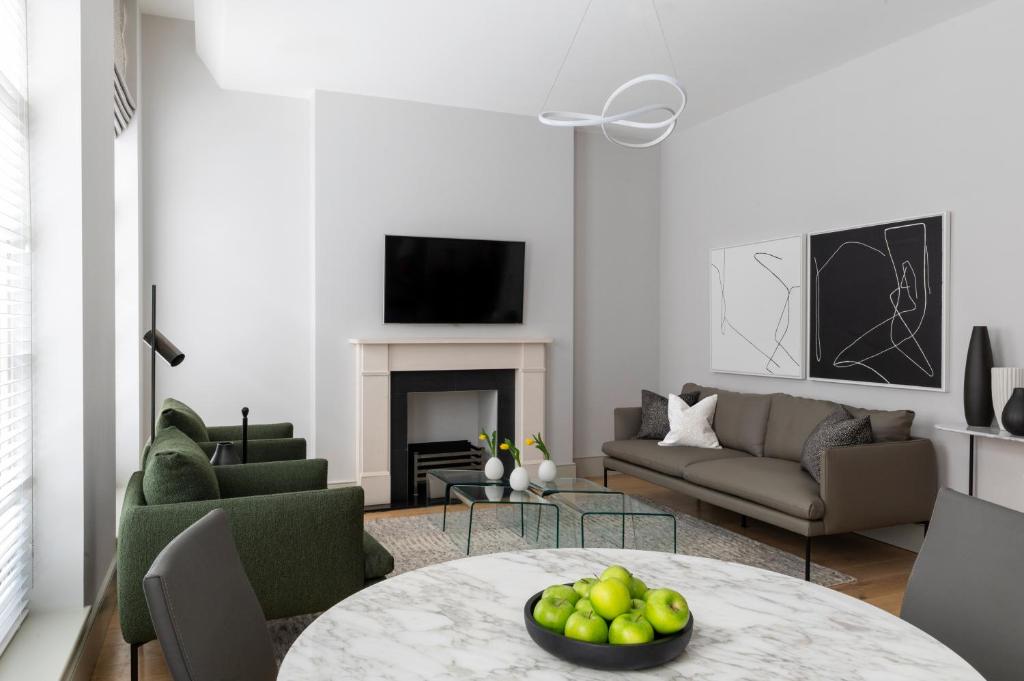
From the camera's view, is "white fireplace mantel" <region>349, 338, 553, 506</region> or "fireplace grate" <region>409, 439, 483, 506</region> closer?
"white fireplace mantel" <region>349, 338, 553, 506</region>

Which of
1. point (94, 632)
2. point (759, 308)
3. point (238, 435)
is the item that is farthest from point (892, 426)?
point (94, 632)

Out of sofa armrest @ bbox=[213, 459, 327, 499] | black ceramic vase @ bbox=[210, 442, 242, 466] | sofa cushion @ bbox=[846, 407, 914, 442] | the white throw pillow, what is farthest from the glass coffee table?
sofa cushion @ bbox=[846, 407, 914, 442]

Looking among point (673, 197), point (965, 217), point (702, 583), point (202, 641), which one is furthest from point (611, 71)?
point (202, 641)

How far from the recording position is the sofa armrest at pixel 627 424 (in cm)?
553

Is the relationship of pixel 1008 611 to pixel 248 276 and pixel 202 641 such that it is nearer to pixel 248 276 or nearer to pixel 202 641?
pixel 202 641

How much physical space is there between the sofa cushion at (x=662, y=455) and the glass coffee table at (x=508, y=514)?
74 centimetres

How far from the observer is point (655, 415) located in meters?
5.41

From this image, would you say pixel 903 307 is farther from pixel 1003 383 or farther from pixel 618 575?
pixel 618 575

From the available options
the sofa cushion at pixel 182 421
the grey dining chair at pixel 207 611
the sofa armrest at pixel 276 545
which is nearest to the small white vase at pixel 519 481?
the sofa armrest at pixel 276 545

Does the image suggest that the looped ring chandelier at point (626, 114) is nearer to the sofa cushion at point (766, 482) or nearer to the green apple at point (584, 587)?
the sofa cushion at point (766, 482)

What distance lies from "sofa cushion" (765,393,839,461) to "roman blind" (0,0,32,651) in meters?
3.91

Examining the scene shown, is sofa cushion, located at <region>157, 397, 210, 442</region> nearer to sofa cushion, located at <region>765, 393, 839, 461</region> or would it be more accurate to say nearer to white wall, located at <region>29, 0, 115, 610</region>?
white wall, located at <region>29, 0, 115, 610</region>

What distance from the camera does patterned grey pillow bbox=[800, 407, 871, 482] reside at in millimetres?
3873

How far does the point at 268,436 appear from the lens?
14.0 feet
